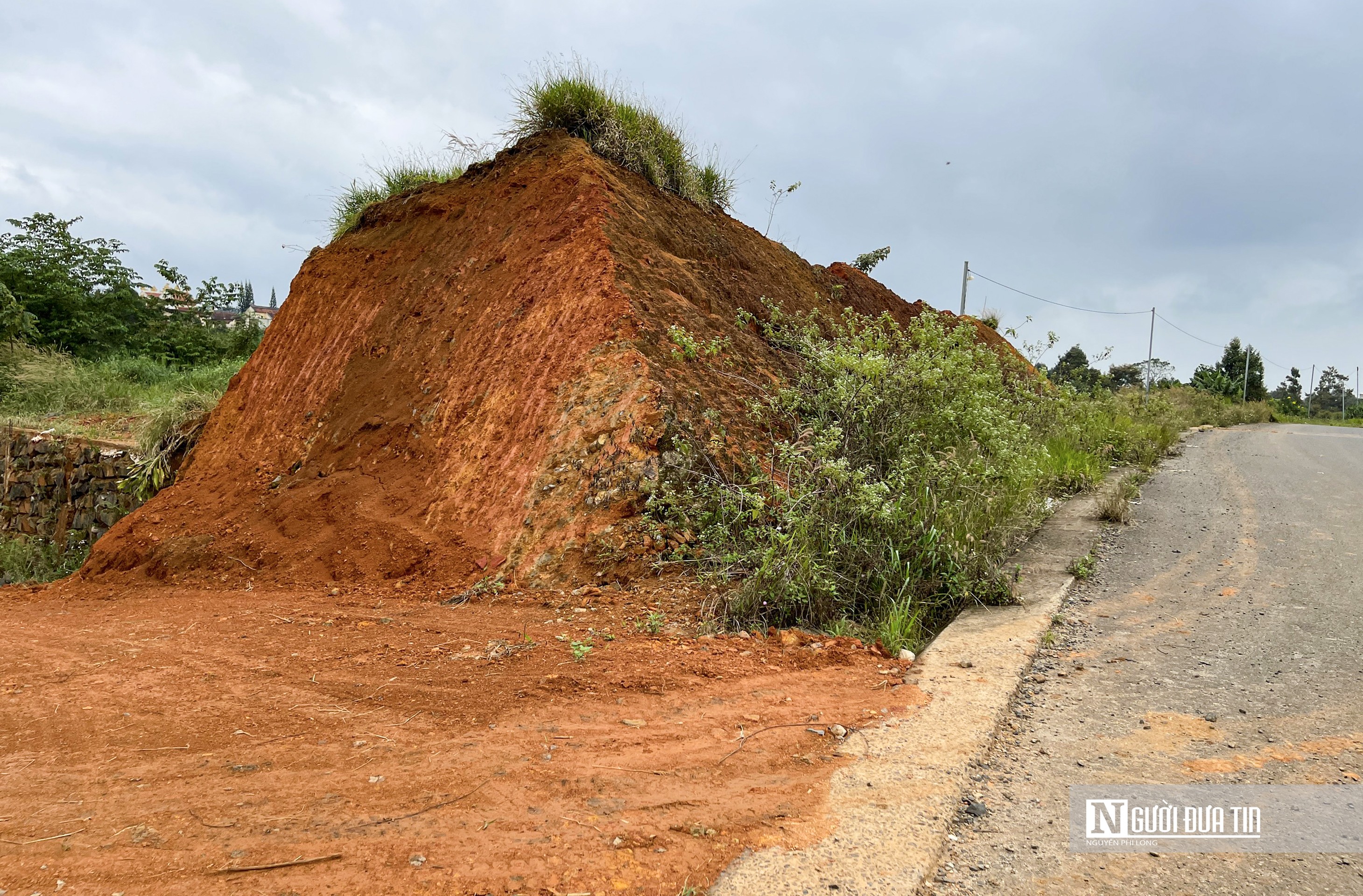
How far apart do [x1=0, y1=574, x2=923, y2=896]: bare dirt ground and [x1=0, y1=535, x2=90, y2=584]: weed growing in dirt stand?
6.99 meters

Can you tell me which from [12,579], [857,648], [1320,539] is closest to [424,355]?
[857,648]

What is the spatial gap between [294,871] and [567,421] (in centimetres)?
433

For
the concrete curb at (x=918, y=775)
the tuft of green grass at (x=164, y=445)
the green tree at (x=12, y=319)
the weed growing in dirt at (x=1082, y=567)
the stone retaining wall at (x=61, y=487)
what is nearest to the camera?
the concrete curb at (x=918, y=775)

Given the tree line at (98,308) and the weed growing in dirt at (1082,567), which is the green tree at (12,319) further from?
the weed growing in dirt at (1082,567)

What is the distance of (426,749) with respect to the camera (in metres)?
3.15

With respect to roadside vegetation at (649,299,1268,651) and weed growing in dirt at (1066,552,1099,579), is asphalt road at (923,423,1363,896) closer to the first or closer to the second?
weed growing in dirt at (1066,552,1099,579)

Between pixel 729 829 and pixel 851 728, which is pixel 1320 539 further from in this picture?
pixel 729 829

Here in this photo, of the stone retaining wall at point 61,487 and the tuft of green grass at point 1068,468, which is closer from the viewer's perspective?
the tuft of green grass at point 1068,468

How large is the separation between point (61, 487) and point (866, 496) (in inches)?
486

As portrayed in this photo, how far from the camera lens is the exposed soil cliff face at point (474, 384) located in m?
6.16

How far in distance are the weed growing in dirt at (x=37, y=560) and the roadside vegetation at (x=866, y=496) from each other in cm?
988

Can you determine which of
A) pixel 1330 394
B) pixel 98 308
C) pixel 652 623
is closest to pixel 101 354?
pixel 98 308

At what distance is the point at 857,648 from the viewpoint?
14.2 ft

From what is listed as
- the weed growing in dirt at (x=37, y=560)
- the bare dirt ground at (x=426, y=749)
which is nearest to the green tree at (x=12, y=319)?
the weed growing in dirt at (x=37, y=560)
